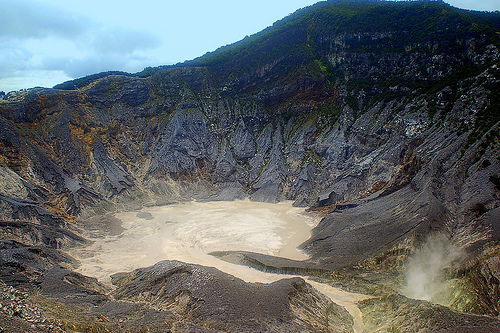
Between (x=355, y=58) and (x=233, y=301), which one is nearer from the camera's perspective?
(x=233, y=301)

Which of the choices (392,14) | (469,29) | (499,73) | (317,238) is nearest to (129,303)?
(317,238)

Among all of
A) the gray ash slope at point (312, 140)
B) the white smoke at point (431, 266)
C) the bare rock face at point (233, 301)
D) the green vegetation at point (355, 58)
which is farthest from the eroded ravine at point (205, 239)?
the green vegetation at point (355, 58)

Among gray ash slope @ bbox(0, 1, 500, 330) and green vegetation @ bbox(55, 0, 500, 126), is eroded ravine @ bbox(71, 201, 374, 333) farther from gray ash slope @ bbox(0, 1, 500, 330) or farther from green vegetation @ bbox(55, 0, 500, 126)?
green vegetation @ bbox(55, 0, 500, 126)

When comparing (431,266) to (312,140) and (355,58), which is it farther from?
(355,58)

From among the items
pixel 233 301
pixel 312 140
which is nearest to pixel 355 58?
pixel 312 140

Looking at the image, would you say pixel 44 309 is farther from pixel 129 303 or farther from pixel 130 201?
pixel 130 201

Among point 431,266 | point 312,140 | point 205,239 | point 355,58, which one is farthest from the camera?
point 355,58

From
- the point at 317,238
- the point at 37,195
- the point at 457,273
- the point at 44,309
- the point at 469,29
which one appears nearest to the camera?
the point at 44,309
